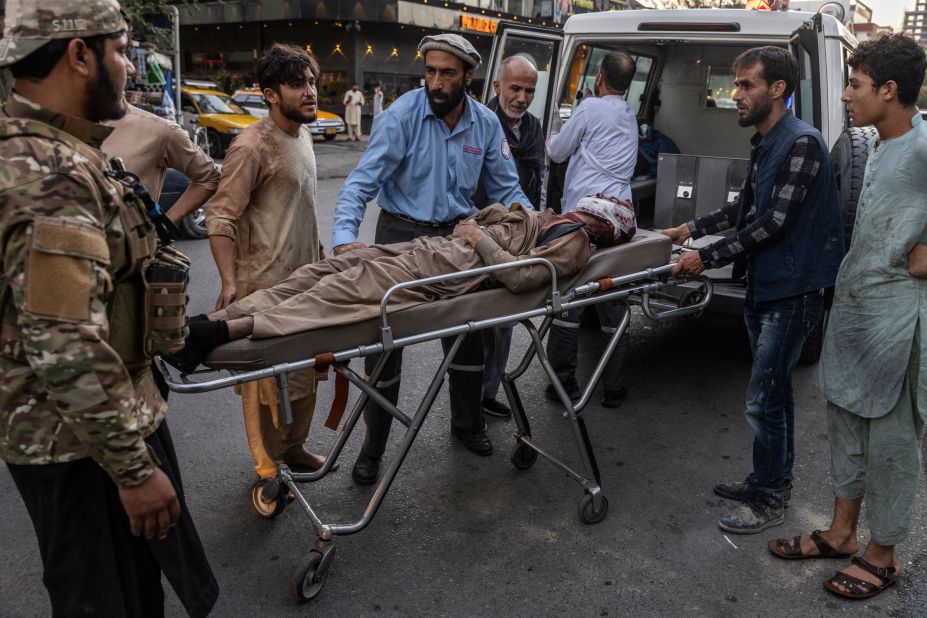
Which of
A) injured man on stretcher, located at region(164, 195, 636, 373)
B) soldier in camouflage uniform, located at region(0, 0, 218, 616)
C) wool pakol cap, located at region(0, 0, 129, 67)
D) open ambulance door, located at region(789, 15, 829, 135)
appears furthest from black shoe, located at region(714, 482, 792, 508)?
wool pakol cap, located at region(0, 0, 129, 67)

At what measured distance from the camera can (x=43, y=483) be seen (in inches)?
70.2

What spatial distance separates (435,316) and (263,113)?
16839 millimetres

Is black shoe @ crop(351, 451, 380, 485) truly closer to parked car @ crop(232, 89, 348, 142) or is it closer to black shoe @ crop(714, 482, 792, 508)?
black shoe @ crop(714, 482, 792, 508)

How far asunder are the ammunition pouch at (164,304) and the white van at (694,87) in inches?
114

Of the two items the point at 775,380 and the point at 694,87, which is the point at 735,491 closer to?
the point at 775,380

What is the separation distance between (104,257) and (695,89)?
672 centimetres

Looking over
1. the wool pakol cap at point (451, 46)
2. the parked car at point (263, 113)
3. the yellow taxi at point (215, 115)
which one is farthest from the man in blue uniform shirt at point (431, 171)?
the parked car at point (263, 113)

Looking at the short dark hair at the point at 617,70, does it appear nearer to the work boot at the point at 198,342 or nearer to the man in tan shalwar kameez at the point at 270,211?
the man in tan shalwar kameez at the point at 270,211

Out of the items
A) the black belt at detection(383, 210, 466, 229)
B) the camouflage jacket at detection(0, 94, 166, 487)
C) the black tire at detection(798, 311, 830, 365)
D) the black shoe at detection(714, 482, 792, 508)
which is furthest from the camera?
the black tire at detection(798, 311, 830, 365)

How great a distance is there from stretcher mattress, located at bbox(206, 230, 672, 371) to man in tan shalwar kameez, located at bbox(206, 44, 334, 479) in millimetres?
757

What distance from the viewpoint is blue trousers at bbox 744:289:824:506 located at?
3.22m

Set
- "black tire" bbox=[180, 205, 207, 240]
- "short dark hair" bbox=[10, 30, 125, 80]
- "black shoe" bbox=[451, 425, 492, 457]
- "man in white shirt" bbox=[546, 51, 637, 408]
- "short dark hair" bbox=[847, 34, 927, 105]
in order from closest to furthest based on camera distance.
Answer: "short dark hair" bbox=[10, 30, 125, 80] < "short dark hair" bbox=[847, 34, 927, 105] < "black shoe" bbox=[451, 425, 492, 457] < "man in white shirt" bbox=[546, 51, 637, 408] < "black tire" bbox=[180, 205, 207, 240]

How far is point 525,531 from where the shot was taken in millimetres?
3326

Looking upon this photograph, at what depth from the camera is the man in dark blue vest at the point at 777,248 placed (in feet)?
10.2
